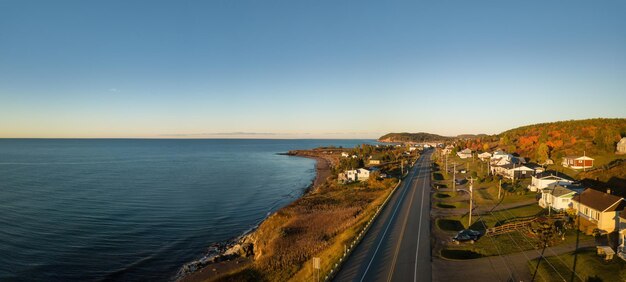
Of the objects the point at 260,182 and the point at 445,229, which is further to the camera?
the point at 260,182

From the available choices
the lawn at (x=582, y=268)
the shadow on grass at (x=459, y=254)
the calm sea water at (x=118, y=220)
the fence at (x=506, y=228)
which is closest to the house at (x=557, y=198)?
the fence at (x=506, y=228)

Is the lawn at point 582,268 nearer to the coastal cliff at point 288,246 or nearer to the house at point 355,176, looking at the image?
the coastal cliff at point 288,246

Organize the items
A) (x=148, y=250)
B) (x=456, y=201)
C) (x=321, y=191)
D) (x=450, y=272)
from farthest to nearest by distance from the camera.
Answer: (x=321, y=191)
(x=456, y=201)
(x=148, y=250)
(x=450, y=272)

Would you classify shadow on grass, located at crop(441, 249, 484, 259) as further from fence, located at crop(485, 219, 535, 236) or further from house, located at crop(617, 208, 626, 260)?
house, located at crop(617, 208, 626, 260)

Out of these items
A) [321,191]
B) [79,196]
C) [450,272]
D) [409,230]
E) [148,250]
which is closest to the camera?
[450,272]

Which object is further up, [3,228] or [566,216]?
[566,216]

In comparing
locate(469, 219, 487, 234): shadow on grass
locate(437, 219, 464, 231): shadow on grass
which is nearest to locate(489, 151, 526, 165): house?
locate(469, 219, 487, 234): shadow on grass

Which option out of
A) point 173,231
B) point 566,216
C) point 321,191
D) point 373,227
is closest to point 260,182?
point 321,191

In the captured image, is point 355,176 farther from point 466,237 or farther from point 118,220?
point 466,237

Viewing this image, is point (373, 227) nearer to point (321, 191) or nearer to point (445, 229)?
point (445, 229)
